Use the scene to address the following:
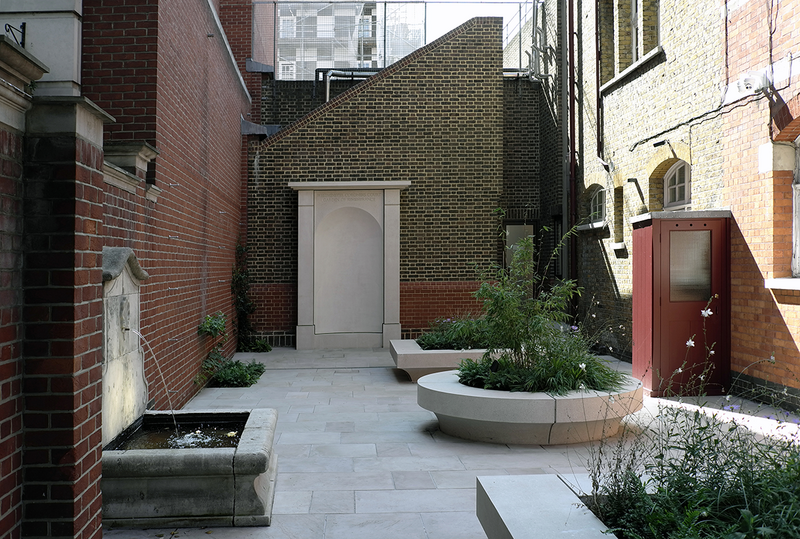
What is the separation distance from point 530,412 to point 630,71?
7.58m

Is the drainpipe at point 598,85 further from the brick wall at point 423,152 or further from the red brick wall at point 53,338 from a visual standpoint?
the red brick wall at point 53,338

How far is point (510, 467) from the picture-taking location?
5.46 meters

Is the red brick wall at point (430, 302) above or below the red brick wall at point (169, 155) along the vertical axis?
below

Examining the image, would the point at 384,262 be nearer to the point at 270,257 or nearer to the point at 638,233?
the point at 270,257

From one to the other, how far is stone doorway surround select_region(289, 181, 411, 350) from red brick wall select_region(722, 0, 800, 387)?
6.79m

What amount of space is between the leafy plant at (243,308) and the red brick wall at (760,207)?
880cm

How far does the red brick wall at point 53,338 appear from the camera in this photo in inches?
105

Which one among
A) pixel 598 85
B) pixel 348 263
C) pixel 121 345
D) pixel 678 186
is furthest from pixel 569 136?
pixel 121 345

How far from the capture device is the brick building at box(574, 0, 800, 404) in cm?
727

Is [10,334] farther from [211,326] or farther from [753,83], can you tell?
[753,83]

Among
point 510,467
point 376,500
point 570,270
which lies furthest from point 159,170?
point 570,270

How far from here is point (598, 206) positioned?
13.3 metres

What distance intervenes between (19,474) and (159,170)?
15.3 feet

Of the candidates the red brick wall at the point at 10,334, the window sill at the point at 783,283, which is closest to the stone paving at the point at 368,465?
the red brick wall at the point at 10,334
